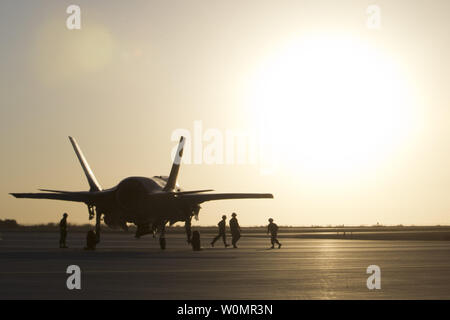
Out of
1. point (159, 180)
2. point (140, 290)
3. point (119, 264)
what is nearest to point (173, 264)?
point (119, 264)

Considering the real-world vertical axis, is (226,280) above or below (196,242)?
above

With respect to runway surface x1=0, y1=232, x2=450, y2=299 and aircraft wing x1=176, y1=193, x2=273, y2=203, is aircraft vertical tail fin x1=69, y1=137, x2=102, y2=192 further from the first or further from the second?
runway surface x1=0, y1=232, x2=450, y2=299

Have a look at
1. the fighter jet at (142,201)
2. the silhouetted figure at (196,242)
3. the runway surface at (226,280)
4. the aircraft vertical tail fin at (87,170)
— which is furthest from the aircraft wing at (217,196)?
the runway surface at (226,280)

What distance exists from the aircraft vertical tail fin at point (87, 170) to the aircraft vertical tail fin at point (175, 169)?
4.09 meters

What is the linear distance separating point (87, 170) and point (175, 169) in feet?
17.8

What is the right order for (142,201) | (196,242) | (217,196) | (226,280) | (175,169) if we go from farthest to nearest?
(175,169) < (217,196) < (142,201) < (196,242) < (226,280)

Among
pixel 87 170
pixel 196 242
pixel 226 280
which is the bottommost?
pixel 196 242

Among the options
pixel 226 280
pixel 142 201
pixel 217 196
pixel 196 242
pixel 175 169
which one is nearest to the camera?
pixel 226 280

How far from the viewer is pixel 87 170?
47.2 meters

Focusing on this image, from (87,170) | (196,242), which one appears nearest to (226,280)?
(196,242)

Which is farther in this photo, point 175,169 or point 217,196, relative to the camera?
point 175,169

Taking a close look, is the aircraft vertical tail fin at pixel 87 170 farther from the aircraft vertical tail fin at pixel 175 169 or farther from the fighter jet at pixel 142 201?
the aircraft vertical tail fin at pixel 175 169

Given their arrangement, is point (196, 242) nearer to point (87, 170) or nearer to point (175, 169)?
point (175, 169)
